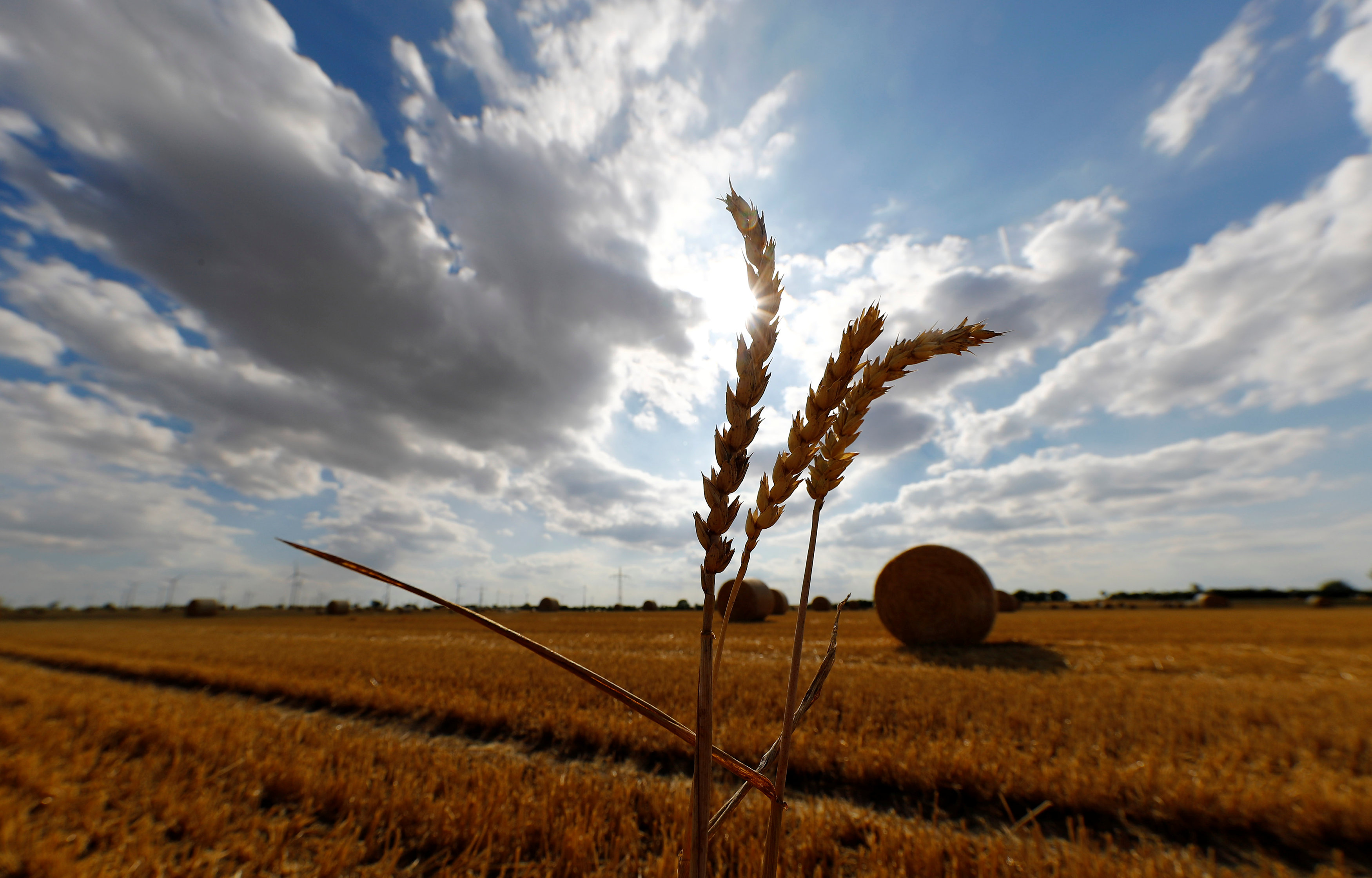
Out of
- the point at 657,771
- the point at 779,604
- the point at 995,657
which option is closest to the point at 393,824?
the point at 657,771

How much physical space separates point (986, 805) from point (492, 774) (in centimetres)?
351

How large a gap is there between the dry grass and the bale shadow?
652 cm

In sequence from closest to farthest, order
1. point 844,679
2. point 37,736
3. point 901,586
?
point 37,736 → point 844,679 → point 901,586

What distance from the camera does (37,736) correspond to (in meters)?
4.21

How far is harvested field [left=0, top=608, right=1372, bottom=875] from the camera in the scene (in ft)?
9.08

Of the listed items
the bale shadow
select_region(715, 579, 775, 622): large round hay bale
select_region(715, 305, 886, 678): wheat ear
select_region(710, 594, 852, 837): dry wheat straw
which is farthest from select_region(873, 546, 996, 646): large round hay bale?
select_region(715, 305, 886, 678): wheat ear

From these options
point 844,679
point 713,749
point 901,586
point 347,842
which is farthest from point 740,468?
point 901,586

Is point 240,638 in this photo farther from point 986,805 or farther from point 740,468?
point 740,468

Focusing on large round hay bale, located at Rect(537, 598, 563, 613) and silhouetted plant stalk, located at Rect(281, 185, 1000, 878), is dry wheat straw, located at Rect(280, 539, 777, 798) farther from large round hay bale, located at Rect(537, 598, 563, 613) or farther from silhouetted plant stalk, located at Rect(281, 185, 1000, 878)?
large round hay bale, located at Rect(537, 598, 563, 613)

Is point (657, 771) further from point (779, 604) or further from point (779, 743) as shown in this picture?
point (779, 604)

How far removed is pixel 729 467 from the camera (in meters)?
0.62

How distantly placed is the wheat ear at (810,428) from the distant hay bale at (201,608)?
201 feet

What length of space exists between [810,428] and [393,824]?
363cm

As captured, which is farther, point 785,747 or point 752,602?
point 752,602
